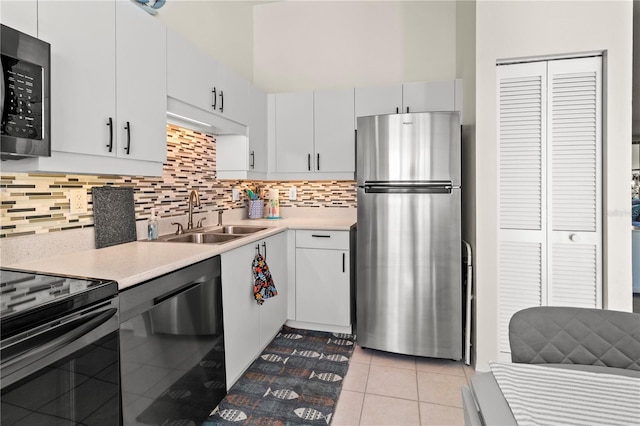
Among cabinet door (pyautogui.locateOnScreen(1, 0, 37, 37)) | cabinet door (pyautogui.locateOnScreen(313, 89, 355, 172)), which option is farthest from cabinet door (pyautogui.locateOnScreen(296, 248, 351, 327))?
cabinet door (pyautogui.locateOnScreen(1, 0, 37, 37))

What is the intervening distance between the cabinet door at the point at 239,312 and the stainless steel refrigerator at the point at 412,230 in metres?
0.87

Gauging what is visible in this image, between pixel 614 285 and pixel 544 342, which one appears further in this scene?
pixel 614 285

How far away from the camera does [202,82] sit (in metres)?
2.28

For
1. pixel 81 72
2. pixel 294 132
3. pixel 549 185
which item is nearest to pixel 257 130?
pixel 294 132

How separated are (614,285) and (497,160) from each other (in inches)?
42.1

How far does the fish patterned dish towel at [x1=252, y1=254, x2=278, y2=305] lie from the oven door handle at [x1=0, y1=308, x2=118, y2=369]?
1.17 meters

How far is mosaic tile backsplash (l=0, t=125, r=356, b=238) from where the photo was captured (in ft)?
4.94

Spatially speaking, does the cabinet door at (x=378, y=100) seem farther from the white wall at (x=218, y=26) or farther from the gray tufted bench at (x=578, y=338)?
the gray tufted bench at (x=578, y=338)

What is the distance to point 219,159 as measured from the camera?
3021mm

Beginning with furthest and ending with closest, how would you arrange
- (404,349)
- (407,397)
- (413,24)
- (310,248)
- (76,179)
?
1. (413,24)
2. (310,248)
3. (404,349)
4. (407,397)
5. (76,179)

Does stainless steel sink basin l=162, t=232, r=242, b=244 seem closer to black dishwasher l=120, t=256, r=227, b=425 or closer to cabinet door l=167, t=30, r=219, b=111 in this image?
black dishwasher l=120, t=256, r=227, b=425

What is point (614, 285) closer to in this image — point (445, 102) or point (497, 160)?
point (497, 160)

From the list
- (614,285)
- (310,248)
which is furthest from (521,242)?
(310,248)

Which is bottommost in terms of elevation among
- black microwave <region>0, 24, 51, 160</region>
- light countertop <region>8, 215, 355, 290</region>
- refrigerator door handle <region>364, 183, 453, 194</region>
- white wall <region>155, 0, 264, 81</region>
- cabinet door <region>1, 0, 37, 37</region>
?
light countertop <region>8, 215, 355, 290</region>
